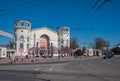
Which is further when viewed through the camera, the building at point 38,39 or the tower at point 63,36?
the tower at point 63,36

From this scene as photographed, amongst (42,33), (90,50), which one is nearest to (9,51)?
(42,33)

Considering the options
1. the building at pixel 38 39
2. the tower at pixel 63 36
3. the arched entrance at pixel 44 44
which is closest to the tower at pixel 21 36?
the building at pixel 38 39

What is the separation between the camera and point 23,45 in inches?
4582

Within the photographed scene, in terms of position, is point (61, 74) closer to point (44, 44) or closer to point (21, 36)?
point (21, 36)

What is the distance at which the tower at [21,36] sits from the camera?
11469 cm

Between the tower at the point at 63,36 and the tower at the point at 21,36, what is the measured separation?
78.3 ft

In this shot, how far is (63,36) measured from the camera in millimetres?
133625

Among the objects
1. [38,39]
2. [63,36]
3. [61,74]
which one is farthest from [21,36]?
[61,74]

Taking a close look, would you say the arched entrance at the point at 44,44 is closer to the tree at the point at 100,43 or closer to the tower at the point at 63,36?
the tower at the point at 63,36

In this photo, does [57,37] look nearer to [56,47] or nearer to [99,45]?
[56,47]

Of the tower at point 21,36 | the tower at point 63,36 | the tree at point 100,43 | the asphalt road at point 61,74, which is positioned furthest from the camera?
the tree at point 100,43

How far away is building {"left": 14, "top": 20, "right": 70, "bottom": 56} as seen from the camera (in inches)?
4535

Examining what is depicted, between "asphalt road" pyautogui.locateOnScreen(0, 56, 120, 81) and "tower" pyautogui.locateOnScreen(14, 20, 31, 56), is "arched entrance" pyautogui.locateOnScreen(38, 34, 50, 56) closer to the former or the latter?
"tower" pyautogui.locateOnScreen(14, 20, 31, 56)

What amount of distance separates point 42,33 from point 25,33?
15.9 meters
